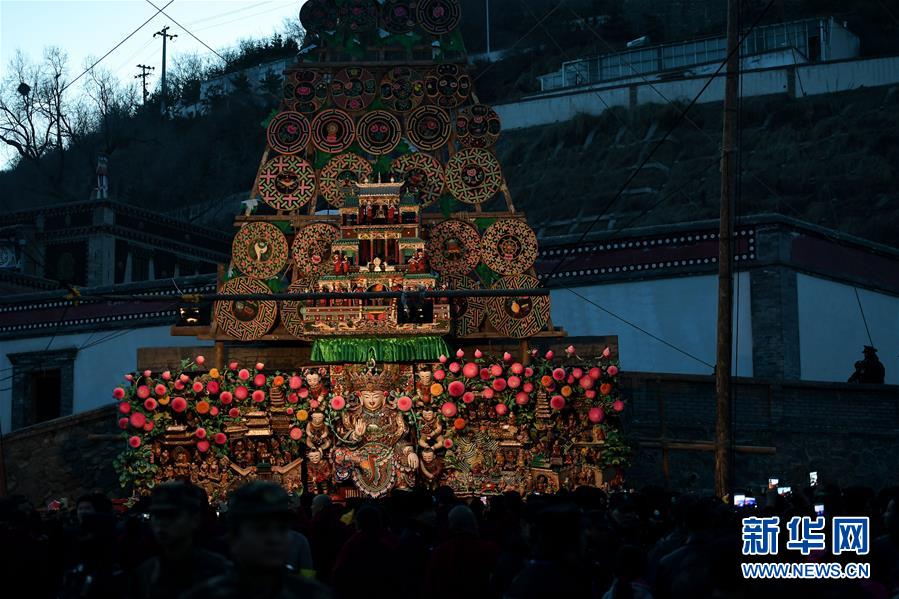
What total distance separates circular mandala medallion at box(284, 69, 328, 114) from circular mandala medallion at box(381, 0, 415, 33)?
1805 millimetres

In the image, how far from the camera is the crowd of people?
7930 millimetres

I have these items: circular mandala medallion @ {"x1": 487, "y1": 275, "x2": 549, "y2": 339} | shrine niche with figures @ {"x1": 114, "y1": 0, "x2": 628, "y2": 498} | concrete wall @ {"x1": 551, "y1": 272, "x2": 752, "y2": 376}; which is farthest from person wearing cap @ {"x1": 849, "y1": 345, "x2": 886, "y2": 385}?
circular mandala medallion @ {"x1": 487, "y1": 275, "x2": 549, "y2": 339}

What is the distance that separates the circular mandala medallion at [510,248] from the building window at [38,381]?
16.4 m

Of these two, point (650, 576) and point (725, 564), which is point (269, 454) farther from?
point (725, 564)

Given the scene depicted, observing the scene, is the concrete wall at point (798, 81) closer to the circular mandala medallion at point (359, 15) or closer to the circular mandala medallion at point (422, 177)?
the circular mandala medallion at point (359, 15)

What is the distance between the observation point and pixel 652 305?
35531 millimetres

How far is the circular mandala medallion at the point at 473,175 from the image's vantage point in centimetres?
3011

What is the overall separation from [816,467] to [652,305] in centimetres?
707

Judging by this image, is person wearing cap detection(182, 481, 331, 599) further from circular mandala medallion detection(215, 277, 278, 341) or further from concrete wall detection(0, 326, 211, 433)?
concrete wall detection(0, 326, 211, 433)

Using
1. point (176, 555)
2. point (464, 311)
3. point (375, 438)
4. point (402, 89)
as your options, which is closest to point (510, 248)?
point (464, 311)

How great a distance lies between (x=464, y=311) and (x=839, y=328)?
1067cm

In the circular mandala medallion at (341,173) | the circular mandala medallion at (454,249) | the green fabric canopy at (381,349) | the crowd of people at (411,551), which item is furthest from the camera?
the circular mandala medallion at (341,173)

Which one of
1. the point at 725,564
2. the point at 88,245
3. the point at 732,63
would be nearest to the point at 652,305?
the point at 732,63

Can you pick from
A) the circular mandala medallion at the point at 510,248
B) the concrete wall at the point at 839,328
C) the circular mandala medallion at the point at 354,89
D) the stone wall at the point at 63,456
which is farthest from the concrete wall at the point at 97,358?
the concrete wall at the point at 839,328
